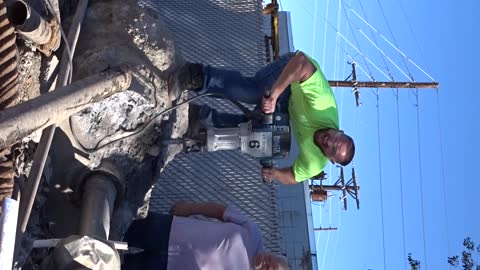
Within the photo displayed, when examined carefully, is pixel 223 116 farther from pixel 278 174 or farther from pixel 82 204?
pixel 82 204

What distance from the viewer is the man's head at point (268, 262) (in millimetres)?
4602

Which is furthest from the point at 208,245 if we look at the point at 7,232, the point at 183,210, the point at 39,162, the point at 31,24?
the point at 7,232

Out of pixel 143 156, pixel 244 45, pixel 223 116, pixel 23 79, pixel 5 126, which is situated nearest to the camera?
pixel 5 126

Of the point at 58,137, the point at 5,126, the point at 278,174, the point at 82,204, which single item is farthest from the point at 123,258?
the point at 5,126

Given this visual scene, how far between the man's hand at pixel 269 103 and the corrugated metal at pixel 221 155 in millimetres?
3690

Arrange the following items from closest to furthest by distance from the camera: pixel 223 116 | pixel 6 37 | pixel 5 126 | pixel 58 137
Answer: pixel 5 126
pixel 6 37
pixel 58 137
pixel 223 116

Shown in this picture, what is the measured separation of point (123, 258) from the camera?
15.1 feet

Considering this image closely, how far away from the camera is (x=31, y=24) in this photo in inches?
133

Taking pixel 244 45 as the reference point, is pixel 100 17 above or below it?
below

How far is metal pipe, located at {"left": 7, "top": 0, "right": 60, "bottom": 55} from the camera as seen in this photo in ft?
10.8

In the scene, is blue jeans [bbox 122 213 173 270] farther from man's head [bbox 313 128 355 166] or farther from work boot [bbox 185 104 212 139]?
man's head [bbox 313 128 355 166]

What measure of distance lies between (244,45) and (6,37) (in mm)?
6940

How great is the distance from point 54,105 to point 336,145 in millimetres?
2275

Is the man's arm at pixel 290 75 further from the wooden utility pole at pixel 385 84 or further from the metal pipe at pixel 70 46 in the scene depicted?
the wooden utility pole at pixel 385 84
